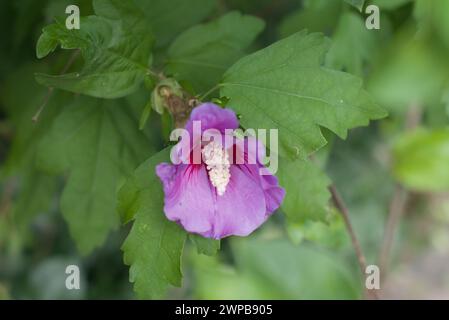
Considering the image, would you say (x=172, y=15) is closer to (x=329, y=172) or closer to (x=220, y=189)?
(x=220, y=189)

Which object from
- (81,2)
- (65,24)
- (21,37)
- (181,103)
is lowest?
(181,103)

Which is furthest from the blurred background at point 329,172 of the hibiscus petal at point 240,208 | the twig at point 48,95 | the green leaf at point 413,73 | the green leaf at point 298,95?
the hibiscus petal at point 240,208

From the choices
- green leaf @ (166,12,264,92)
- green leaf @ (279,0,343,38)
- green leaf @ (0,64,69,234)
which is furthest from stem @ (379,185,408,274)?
green leaf @ (0,64,69,234)

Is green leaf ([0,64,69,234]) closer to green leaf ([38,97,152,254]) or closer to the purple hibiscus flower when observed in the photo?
green leaf ([38,97,152,254])
